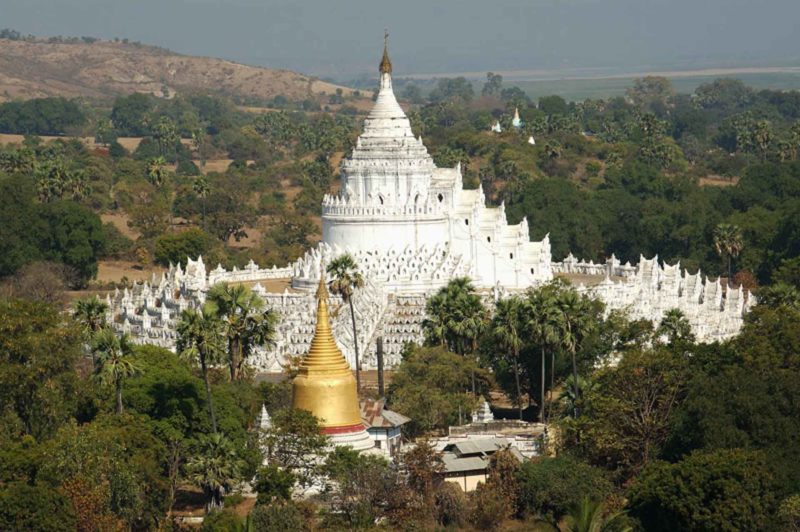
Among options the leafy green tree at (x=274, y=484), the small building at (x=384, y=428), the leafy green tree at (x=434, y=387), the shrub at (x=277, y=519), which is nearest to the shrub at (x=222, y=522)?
the shrub at (x=277, y=519)

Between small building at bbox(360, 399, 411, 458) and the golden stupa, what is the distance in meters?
0.87

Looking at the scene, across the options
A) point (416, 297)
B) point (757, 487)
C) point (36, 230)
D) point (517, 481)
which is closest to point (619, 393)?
point (517, 481)

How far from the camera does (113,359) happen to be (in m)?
80.7

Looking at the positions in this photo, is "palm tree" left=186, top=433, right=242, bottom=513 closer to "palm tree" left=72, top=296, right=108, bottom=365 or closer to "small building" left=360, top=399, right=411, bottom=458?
"small building" left=360, top=399, right=411, bottom=458

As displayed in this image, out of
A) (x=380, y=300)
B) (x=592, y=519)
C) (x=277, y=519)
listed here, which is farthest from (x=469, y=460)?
(x=380, y=300)

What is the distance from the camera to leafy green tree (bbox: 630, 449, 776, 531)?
70.8 meters

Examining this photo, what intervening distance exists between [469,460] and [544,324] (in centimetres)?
1240

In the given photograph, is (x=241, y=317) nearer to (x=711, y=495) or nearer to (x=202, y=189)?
(x=711, y=495)

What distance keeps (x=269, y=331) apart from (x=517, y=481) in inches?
546

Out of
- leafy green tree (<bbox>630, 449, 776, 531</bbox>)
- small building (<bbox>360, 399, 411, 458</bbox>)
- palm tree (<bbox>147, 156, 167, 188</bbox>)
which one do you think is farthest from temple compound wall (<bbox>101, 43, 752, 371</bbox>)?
palm tree (<bbox>147, 156, 167, 188</bbox>)

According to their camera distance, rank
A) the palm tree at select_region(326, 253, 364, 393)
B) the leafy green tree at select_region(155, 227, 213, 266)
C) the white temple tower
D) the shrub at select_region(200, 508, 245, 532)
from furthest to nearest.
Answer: the leafy green tree at select_region(155, 227, 213, 266), the white temple tower, the palm tree at select_region(326, 253, 364, 393), the shrub at select_region(200, 508, 245, 532)

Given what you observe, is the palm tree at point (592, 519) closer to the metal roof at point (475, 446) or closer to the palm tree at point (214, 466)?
the metal roof at point (475, 446)

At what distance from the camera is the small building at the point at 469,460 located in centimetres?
7975

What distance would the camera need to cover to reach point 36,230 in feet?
481
